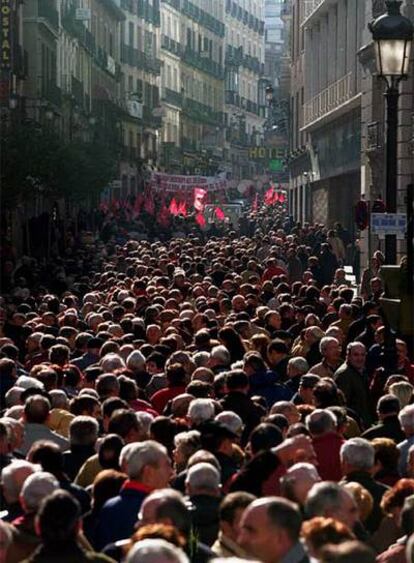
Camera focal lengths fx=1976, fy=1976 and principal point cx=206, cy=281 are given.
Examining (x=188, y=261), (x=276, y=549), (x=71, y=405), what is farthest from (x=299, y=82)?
(x=276, y=549)

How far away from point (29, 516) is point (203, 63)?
390ft

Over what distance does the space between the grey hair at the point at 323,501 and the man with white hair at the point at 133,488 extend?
1.53 metres

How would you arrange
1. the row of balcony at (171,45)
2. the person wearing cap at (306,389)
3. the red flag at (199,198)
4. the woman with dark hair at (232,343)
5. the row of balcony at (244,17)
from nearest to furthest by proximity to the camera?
the person wearing cap at (306,389), the woman with dark hair at (232,343), the red flag at (199,198), the row of balcony at (171,45), the row of balcony at (244,17)

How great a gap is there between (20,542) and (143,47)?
97.0 m

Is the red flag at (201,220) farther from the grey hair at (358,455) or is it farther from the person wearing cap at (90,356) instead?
the grey hair at (358,455)

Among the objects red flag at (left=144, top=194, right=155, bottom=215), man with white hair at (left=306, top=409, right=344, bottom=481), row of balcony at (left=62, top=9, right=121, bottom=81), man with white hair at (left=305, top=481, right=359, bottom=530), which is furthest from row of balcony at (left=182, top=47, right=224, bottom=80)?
man with white hair at (left=305, top=481, right=359, bottom=530)

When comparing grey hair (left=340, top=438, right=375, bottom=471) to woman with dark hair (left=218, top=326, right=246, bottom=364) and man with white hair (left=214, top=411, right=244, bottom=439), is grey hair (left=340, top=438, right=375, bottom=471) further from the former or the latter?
woman with dark hair (left=218, top=326, right=246, bottom=364)

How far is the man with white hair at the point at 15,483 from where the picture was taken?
9.62m

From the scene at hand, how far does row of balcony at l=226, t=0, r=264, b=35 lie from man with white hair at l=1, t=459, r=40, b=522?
131 meters

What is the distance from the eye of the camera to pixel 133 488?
383 inches

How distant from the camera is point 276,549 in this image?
7.18 meters

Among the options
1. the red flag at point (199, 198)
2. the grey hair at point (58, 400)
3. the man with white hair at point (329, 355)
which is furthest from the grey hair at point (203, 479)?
the red flag at point (199, 198)

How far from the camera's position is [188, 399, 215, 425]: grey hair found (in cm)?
1225

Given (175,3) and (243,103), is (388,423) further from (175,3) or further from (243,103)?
(243,103)
